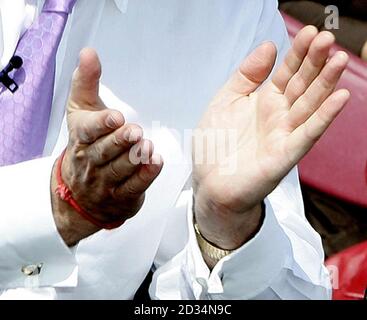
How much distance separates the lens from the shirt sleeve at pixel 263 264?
→ 1028 mm

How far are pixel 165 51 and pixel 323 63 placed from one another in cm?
30

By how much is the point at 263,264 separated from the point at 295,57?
0.24 m

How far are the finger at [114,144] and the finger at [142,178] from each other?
31 mm

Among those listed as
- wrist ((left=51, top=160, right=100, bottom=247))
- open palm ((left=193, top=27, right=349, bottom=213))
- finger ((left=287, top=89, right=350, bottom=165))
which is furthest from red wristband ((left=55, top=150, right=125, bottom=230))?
finger ((left=287, top=89, right=350, bottom=165))

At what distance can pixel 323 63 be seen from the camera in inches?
37.0

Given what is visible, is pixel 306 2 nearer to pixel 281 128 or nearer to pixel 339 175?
pixel 339 175

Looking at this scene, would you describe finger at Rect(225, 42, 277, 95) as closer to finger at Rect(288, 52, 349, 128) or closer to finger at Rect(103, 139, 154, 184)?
finger at Rect(288, 52, 349, 128)

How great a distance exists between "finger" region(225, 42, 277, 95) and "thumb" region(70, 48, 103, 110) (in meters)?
0.17

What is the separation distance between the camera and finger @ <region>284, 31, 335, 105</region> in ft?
3.03

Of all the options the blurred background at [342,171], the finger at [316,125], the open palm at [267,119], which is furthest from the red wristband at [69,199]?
the blurred background at [342,171]

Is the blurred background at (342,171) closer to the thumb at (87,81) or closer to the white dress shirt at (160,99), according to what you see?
the white dress shirt at (160,99)

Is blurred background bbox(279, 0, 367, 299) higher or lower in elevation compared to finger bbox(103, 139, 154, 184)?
lower

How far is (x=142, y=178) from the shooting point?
0.90 meters

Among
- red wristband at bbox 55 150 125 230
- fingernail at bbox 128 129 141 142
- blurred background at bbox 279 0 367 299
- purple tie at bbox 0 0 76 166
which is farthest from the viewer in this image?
blurred background at bbox 279 0 367 299
